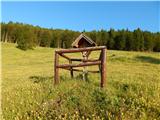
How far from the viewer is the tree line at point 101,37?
103 m

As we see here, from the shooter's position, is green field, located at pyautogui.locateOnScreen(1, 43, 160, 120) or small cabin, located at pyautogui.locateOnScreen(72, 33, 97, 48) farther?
small cabin, located at pyautogui.locateOnScreen(72, 33, 97, 48)

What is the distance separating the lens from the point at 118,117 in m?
9.45

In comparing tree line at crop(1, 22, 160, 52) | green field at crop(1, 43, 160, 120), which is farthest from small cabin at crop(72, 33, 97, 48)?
tree line at crop(1, 22, 160, 52)

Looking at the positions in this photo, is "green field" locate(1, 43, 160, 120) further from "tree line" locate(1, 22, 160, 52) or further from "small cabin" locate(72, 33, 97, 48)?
"tree line" locate(1, 22, 160, 52)

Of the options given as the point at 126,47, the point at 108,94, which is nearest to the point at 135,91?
the point at 108,94

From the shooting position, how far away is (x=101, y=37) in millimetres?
111812

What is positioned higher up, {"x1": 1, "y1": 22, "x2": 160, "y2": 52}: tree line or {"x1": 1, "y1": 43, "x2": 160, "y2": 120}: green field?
Answer: {"x1": 1, "y1": 22, "x2": 160, "y2": 52}: tree line

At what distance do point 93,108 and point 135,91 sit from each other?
6.47 feet

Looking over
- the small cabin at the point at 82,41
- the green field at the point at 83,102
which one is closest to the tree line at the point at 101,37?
the small cabin at the point at 82,41

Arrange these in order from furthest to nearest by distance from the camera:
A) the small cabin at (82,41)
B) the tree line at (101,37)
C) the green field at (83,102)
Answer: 1. the tree line at (101,37)
2. the small cabin at (82,41)
3. the green field at (83,102)

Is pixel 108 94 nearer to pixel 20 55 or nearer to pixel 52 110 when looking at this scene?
pixel 52 110

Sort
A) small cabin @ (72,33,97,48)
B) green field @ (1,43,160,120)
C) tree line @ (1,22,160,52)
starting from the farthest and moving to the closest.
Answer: tree line @ (1,22,160,52)
small cabin @ (72,33,97,48)
green field @ (1,43,160,120)

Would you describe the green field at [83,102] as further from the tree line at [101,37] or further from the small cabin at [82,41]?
the tree line at [101,37]

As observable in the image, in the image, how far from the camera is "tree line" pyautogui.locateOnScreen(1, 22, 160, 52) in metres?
103
